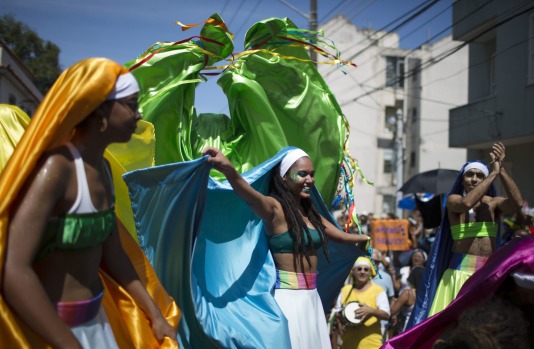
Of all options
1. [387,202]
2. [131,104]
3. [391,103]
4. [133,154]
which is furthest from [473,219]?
[387,202]

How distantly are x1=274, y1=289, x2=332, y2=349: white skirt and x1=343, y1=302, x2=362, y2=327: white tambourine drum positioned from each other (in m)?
2.09

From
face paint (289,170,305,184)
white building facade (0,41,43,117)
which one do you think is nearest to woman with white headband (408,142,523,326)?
face paint (289,170,305,184)

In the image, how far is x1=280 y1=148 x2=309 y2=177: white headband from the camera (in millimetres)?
4230

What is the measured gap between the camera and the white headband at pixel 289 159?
4230mm

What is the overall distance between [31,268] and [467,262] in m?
3.80

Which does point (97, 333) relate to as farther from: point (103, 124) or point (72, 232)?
point (103, 124)

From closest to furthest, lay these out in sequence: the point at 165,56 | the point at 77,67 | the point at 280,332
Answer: the point at 77,67
the point at 280,332
the point at 165,56

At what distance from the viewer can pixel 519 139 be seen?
12758 millimetres

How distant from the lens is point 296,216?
13.6 feet

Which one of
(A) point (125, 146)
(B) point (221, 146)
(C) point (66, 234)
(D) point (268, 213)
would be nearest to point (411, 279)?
(B) point (221, 146)

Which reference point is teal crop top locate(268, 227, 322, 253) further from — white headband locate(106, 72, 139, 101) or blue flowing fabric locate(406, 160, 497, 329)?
white headband locate(106, 72, 139, 101)

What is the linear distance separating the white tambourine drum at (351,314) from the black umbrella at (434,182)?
6.46 meters

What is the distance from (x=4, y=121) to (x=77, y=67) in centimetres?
123

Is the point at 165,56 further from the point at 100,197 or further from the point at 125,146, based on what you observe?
the point at 100,197
